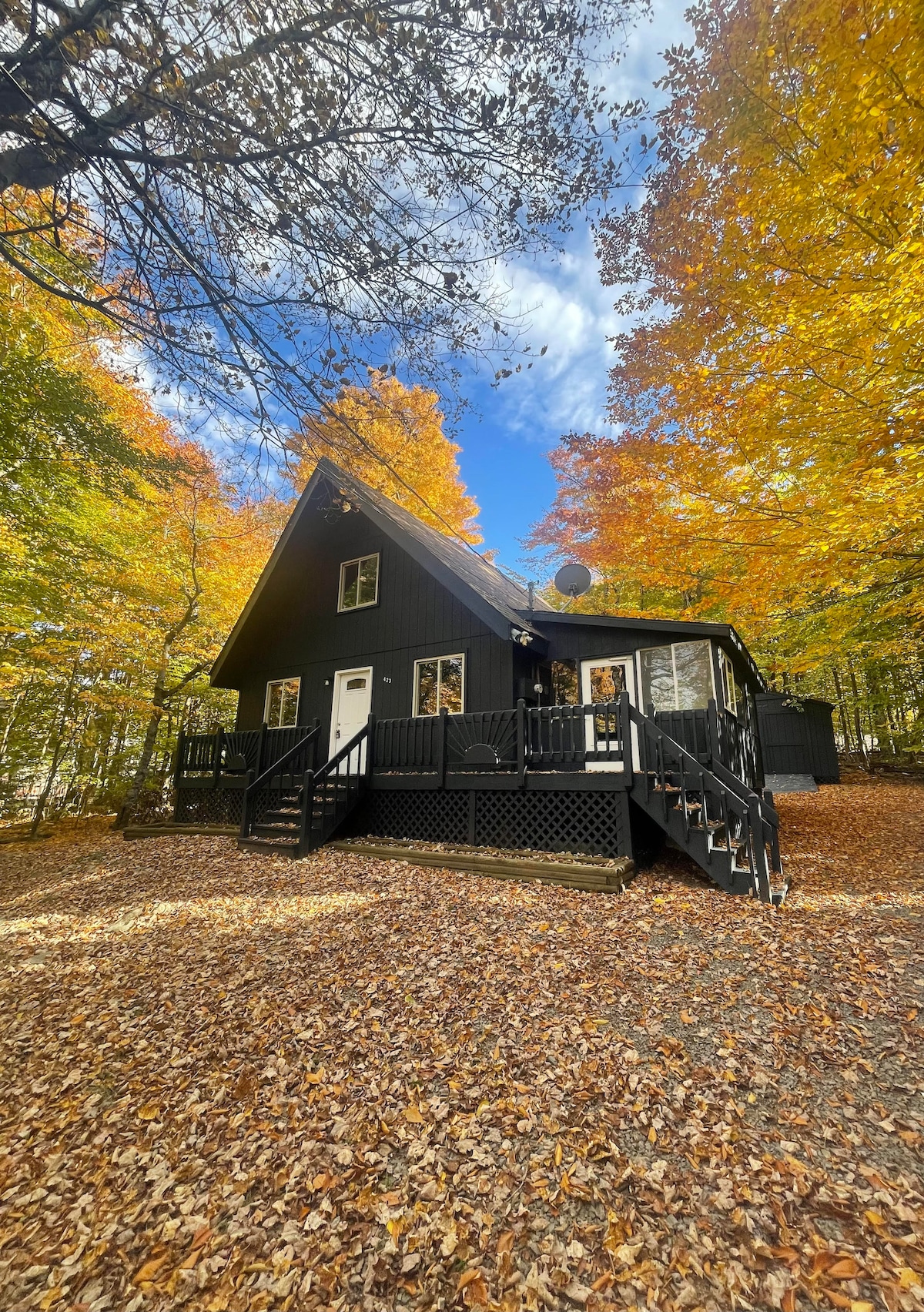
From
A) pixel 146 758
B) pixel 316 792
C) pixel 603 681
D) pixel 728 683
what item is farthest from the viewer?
pixel 146 758

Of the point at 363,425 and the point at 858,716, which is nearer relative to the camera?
the point at 363,425

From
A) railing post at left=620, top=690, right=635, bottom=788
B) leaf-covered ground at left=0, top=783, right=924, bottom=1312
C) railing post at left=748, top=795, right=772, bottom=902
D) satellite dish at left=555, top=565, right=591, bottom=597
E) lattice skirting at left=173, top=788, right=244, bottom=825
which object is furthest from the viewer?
lattice skirting at left=173, top=788, right=244, bottom=825

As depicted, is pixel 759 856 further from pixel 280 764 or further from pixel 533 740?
pixel 280 764

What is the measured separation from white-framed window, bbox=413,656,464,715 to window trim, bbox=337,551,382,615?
204 cm

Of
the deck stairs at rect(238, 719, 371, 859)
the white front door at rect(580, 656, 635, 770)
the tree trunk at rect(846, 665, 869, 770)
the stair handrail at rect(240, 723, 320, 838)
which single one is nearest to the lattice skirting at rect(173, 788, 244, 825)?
the deck stairs at rect(238, 719, 371, 859)

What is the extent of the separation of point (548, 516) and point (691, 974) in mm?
16872

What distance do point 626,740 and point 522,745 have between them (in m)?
1.61

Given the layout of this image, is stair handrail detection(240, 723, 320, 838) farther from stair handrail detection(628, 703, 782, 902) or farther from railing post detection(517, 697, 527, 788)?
stair handrail detection(628, 703, 782, 902)

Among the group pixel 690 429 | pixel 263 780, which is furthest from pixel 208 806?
pixel 690 429

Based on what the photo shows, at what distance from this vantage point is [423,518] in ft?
54.4

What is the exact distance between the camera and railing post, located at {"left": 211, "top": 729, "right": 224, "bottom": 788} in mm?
11352

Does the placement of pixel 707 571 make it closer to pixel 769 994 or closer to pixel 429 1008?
pixel 769 994

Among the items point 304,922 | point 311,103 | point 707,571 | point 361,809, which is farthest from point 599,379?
point 304,922

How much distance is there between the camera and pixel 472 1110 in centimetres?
280
